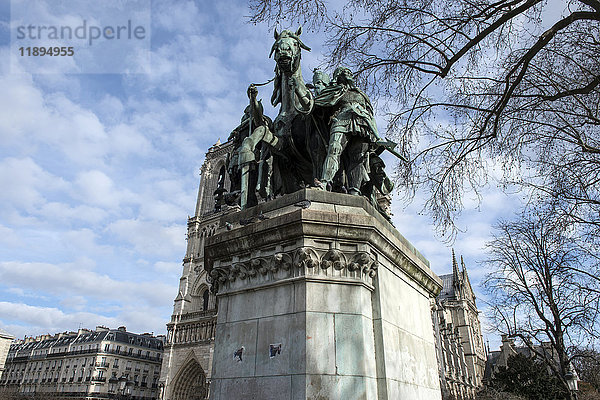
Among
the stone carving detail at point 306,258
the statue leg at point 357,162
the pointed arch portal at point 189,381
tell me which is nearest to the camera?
the stone carving detail at point 306,258

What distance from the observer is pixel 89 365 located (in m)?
77.4

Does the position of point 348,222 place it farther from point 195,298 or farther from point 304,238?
point 195,298

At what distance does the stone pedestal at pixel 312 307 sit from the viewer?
4.46m

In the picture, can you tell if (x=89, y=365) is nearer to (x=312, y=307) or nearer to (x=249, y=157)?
(x=249, y=157)

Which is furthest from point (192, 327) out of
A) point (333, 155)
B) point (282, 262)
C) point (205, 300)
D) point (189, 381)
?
point (282, 262)

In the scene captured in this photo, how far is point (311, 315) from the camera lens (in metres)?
4.60

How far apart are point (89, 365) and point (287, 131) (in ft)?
282

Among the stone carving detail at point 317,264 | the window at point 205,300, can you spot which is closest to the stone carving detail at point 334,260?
the stone carving detail at point 317,264

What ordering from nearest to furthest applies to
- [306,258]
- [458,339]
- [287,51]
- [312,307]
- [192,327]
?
[312,307] → [306,258] → [287,51] → [192,327] → [458,339]

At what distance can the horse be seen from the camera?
20.3 ft

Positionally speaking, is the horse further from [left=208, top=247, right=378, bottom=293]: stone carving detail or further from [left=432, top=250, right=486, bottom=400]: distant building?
[left=432, top=250, right=486, bottom=400]: distant building

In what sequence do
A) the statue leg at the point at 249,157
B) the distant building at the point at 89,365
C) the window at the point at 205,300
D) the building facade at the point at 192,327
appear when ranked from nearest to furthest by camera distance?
the statue leg at the point at 249,157, the building facade at the point at 192,327, the window at the point at 205,300, the distant building at the point at 89,365

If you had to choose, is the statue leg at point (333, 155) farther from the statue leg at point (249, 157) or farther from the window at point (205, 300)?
the window at point (205, 300)

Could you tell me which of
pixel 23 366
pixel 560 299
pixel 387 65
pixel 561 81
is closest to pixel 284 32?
pixel 387 65
